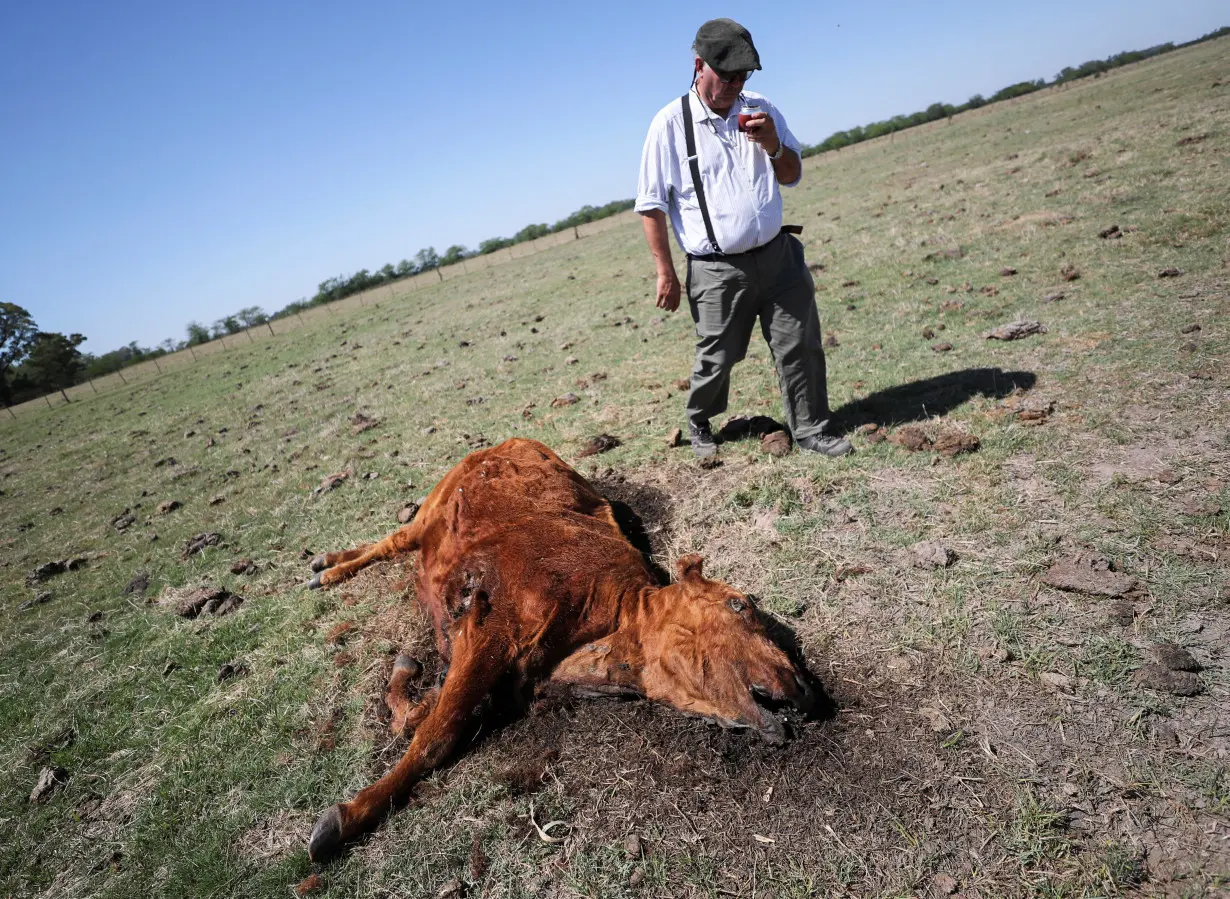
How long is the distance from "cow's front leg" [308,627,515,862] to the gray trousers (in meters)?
2.75

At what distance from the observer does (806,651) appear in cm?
295

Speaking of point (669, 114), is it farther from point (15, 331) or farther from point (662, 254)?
point (15, 331)

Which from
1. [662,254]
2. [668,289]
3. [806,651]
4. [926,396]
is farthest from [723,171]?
[806,651]

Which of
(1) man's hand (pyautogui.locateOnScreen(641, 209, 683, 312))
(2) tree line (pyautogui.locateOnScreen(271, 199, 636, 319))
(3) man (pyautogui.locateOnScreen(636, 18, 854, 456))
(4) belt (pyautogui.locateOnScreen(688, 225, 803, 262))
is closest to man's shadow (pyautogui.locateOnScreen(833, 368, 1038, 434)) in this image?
(3) man (pyautogui.locateOnScreen(636, 18, 854, 456))

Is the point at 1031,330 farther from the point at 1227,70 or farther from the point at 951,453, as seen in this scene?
the point at 1227,70

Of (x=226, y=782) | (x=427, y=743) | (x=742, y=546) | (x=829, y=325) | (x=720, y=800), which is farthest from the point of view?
(x=829, y=325)

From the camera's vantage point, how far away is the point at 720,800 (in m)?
2.30

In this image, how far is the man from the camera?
383 centimetres

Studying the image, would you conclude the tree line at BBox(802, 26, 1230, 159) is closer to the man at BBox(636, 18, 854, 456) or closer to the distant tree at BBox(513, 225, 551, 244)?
the distant tree at BBox(513, 225, 551, 244)

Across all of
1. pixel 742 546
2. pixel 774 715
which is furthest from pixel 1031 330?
pixel 774 715

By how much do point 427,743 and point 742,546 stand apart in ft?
6.94

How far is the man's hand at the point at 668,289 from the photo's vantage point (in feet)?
14.7

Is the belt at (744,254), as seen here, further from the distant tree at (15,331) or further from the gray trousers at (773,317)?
the distant tree at (15,331)

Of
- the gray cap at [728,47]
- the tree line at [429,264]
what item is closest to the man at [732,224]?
the gray cap at [728,47]
